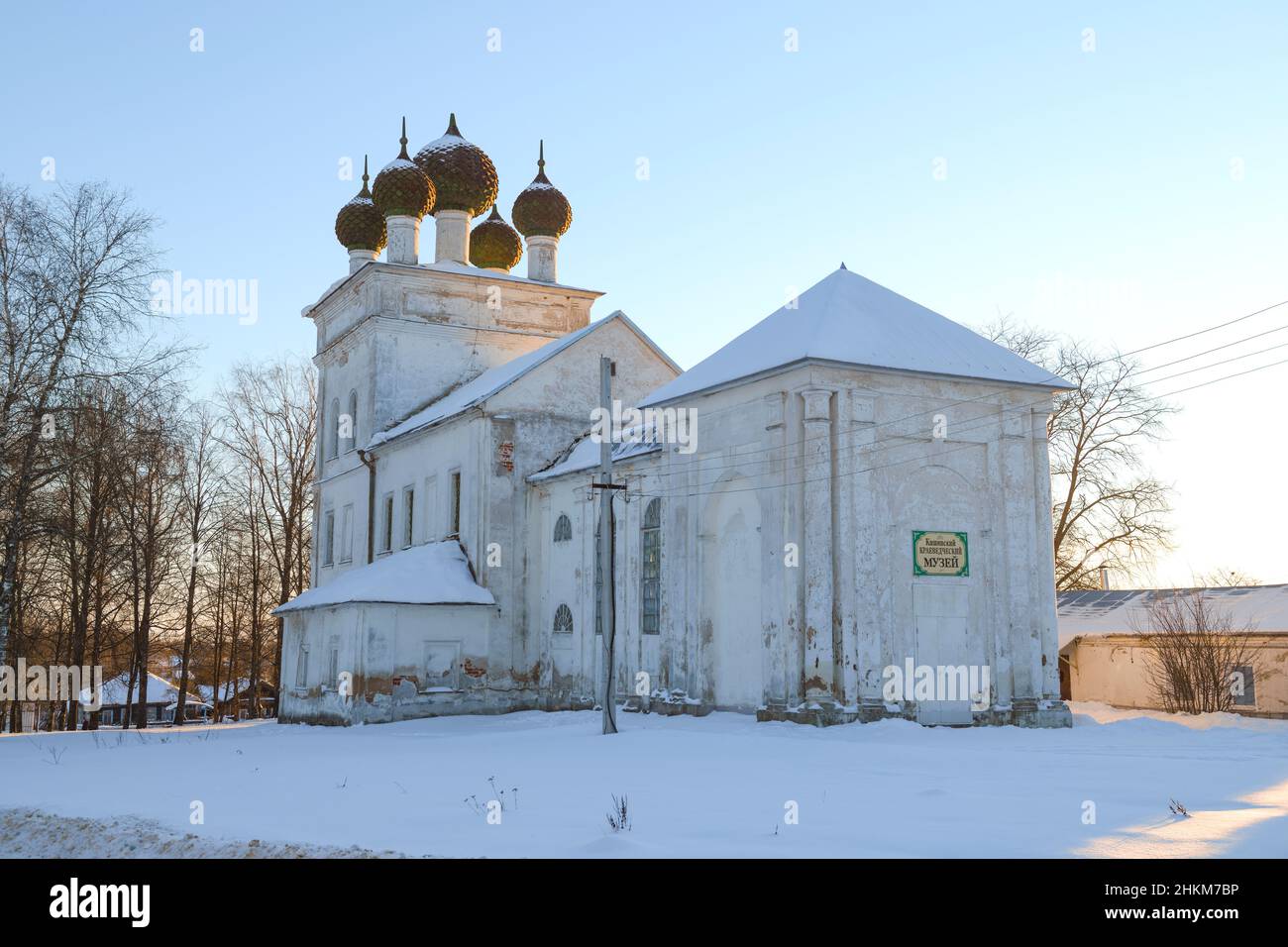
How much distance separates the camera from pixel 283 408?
128 feet

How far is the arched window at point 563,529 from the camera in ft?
76.8

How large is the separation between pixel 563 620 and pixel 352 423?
32.2ft

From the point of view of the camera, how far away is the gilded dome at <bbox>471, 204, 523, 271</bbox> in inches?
1345

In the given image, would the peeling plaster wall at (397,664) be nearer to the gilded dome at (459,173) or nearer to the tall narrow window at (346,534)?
the tall narrow window at (346,534)

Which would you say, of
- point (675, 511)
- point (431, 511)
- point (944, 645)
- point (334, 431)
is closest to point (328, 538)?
point (334, 431)

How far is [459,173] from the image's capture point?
99.3 feet

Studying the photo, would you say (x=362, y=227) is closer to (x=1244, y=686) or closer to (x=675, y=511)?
(x=675, y=511)

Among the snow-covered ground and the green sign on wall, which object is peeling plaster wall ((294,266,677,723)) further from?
the green sign on wall

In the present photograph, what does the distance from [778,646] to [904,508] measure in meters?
2.76

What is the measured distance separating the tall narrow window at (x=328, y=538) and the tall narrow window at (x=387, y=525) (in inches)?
130

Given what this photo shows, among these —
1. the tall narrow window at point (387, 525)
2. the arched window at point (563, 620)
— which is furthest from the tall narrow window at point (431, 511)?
the arched window at point (563, 620)
